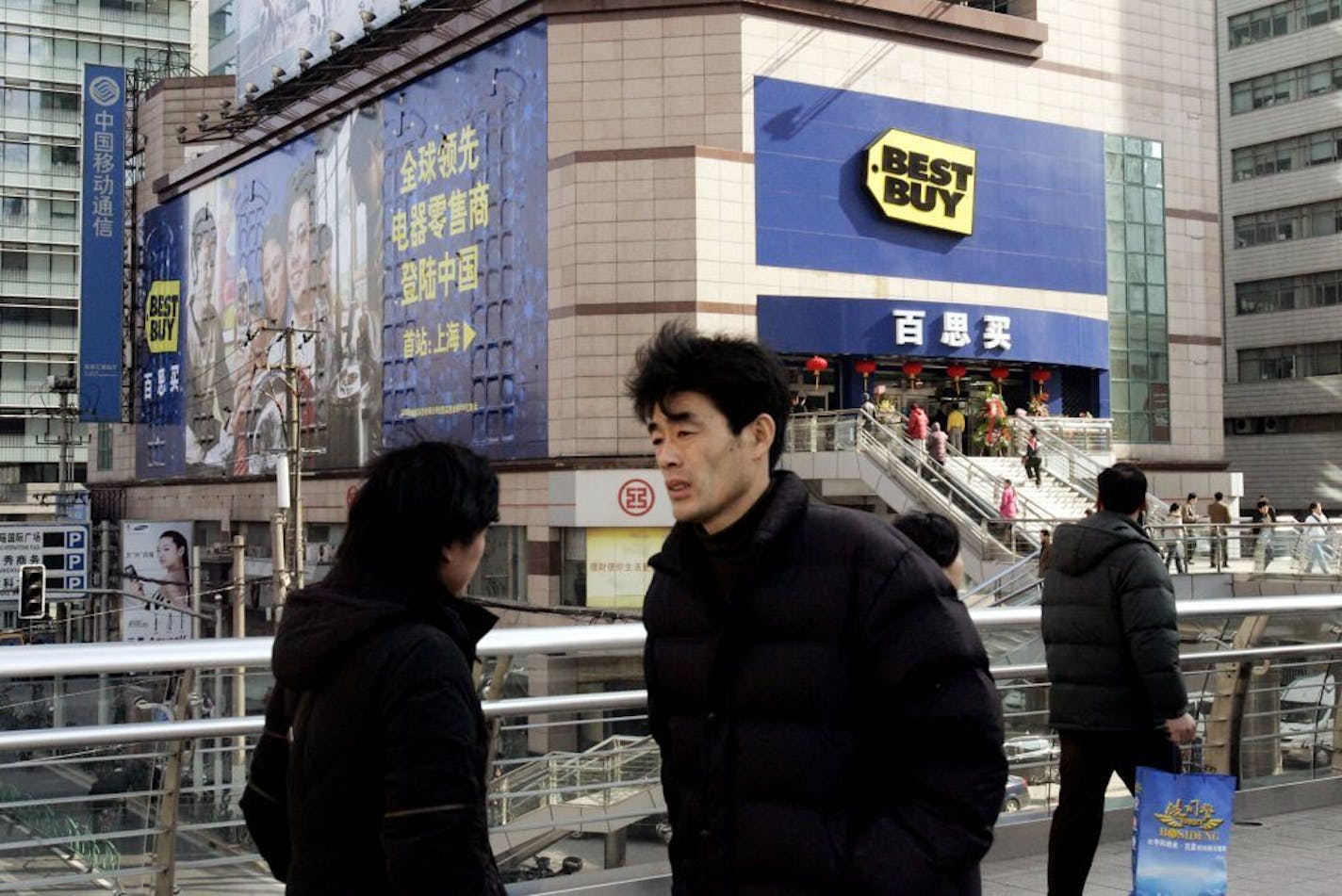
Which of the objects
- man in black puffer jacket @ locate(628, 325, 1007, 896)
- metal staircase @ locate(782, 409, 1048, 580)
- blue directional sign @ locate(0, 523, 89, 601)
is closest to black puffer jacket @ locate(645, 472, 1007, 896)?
man in black puffer jacket @ locate(628, 325, 1007, 896)

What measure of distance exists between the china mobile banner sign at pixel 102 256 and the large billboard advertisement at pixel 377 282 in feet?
7.00

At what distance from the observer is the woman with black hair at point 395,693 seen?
8.73ft

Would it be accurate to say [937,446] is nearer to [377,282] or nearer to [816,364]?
[816,364]

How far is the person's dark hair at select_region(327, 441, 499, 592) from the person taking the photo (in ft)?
9.39

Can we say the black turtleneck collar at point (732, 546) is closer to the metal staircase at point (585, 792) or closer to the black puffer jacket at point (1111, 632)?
the black puffer jacket at point (1111, 632)

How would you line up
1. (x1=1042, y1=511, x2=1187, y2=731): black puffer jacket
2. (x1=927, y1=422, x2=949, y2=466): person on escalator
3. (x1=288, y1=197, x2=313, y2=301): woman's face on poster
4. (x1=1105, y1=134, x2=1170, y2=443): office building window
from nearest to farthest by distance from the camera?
(x1=1042, y1=511, x2=1187, y2=731): black puffer jacket
(x1=927, y1=422, x2=949, y2=466): person on escalator
(x1=1105, y1=134, x2=1170, y2=443): office building window
(x1=288, y1=197, x2=313, y2=301): woman's face on poster

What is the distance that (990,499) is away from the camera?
27734 millimetres

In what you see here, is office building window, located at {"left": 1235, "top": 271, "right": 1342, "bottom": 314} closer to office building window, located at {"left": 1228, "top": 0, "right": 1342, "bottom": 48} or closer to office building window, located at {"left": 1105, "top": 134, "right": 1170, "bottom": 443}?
office building window, located at {"left": 1228, "top": 0, "right": 1342, "bottom": 48}

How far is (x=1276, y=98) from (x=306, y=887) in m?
55.5

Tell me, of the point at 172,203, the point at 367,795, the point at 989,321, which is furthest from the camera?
the point at 172,203

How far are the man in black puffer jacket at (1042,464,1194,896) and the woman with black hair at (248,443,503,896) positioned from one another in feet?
9.64

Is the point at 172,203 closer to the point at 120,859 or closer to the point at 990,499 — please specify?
the point at 990,499

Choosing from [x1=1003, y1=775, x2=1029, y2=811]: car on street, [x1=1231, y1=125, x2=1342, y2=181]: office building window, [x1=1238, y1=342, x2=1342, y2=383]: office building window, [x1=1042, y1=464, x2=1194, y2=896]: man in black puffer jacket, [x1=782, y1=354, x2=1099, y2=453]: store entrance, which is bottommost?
[x1=1003, y1=775, x2=1029, y2=811]: car on street

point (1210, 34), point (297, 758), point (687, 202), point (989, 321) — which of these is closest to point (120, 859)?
point (297, 758)
